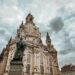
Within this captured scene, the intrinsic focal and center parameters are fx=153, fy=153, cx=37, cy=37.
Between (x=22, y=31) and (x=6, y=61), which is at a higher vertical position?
(x=22, y=31)

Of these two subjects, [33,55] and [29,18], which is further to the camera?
[29,18]

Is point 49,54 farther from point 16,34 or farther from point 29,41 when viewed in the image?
point 16,34

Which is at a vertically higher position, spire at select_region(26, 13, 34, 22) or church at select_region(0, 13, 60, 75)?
spire at select_region(26, 13, 34, 22)

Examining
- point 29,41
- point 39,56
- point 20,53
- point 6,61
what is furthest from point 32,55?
point 20,53

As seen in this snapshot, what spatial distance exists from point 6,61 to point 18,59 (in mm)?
28006

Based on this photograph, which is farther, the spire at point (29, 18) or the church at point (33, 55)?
the spire at point (29, 18)

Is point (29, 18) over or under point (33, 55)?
over

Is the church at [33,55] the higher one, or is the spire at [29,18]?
the spire at [29,18]

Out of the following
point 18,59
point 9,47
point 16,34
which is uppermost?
point 16,34

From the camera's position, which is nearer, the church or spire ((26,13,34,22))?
the church

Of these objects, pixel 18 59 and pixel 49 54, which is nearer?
pixel 18 59

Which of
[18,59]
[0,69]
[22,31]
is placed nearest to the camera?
[18,59]

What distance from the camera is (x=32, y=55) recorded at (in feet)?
130

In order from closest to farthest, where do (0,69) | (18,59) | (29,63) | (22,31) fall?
1. (18,59)
2. (29,63)
3. (0,69)
4. (22,31)
